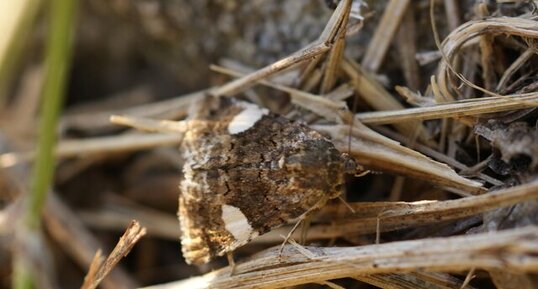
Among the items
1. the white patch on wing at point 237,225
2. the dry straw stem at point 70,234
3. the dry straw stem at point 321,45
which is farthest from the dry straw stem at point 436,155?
the dry straw stem at point 70,234

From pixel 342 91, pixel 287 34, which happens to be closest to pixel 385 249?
pixel 342 91

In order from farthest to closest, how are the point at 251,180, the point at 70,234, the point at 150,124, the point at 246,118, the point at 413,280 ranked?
the point at 70,234 → the point at 150,124 → the point at 246,118 → the point at 251,180 → the point at 413,280

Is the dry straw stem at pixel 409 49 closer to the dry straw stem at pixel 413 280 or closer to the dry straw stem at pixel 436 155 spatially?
the dry straw stem at pixel 436 155

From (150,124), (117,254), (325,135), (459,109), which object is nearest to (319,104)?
(325,135)

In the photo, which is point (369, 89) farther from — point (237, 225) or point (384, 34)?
point (237, 225)

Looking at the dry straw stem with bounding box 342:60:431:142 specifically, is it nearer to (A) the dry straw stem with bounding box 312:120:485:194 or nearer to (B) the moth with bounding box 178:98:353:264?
(A) the dry straw stem with bounding box 312:120:485:194
